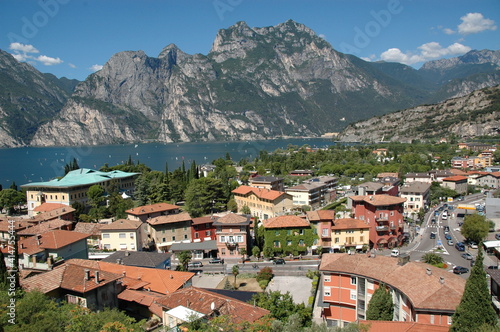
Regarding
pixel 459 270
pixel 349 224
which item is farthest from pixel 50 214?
pixel 459 270

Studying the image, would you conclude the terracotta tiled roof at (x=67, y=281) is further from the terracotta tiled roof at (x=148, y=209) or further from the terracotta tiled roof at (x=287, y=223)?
the terracotta tiled roof at (x=148, y=209)

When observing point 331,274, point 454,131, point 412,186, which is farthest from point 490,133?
point 331,274

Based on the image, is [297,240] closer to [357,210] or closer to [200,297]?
[357,210]

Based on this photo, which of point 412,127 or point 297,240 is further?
point 412,127

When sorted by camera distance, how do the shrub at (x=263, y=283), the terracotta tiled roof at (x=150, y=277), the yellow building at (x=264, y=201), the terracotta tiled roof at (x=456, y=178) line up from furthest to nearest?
the terracotta tiled roof at (x=456, y=178)
the yellow building at (x=264, y=201)
the shrub at (x=263, y=283)
the terracotta tiled roof at (x=150, y=277)

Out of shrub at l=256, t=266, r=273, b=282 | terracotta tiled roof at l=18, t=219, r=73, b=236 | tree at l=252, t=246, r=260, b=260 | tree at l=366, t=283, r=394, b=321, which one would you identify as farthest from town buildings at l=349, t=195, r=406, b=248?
terracotta tiled roof at l=18, t=219, r=73, b=236

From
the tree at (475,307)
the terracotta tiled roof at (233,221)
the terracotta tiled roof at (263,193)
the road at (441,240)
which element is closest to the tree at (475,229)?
the road at (441,240)

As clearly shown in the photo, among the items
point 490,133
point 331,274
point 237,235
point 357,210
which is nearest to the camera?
point 331,274
